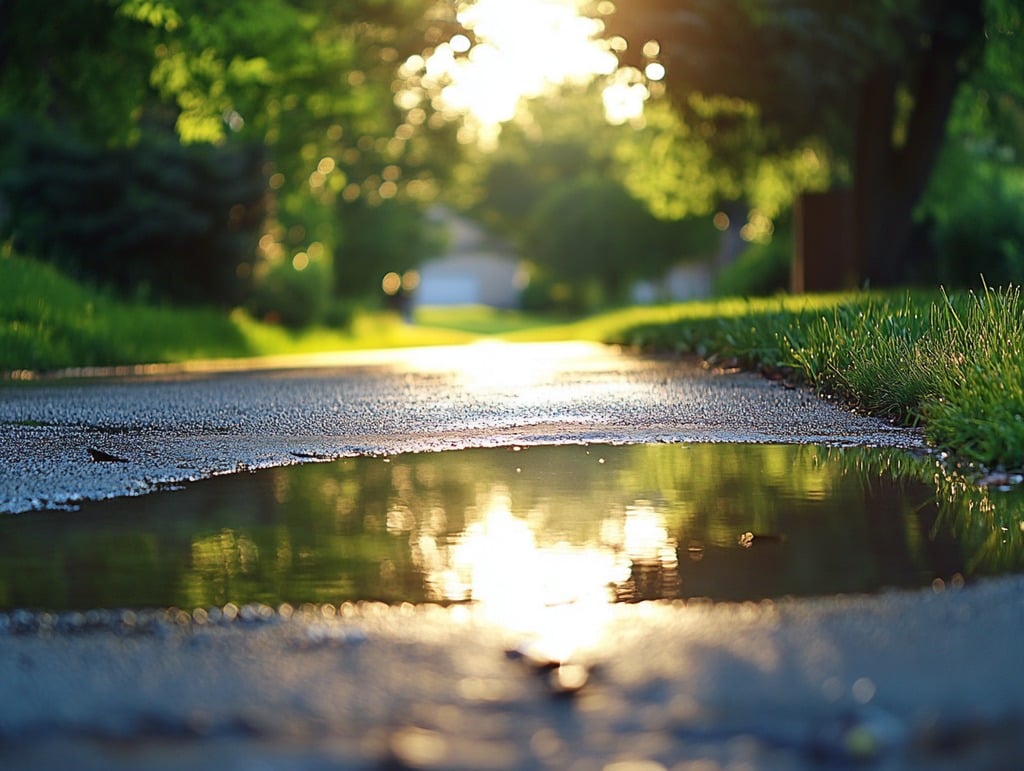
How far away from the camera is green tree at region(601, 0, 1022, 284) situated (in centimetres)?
1834

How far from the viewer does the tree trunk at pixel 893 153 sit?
20.3 metres

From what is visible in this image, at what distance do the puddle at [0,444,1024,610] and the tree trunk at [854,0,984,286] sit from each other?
14185 mm

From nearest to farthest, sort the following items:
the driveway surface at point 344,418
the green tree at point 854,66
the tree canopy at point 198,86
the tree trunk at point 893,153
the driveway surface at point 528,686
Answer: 1. the driveway surface at point 528,686
2. the driveway surface at point 344,418
3. the tree canopy at point 198,86
4. the green tree at point 854,66
5. the tree trunk at point 893,153

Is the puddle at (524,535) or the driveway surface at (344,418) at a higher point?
the driveway surface at (344,418)

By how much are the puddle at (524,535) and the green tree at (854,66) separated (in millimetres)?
12211

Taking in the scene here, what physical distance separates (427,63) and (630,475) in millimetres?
18690

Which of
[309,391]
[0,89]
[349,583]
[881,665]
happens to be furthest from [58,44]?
[881,665]

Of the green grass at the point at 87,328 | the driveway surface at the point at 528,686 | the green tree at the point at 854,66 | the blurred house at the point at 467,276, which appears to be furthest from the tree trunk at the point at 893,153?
the blurred house at the point at 467,276

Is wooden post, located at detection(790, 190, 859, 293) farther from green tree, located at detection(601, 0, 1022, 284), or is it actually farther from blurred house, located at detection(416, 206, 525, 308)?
blurred house, located at detection(416, 206, 525, 308)

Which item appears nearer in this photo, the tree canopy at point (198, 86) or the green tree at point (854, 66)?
the tree canopy at point (198, 86)

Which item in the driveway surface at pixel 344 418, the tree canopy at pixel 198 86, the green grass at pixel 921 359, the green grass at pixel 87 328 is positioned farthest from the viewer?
the tree canopy at pixel 198 86

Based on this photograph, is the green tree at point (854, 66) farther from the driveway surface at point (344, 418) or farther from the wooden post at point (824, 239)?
the driveway surface at point (344, 418)

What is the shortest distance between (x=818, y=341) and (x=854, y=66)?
9.17 metres

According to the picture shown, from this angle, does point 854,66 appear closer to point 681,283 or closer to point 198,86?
point 198,86
